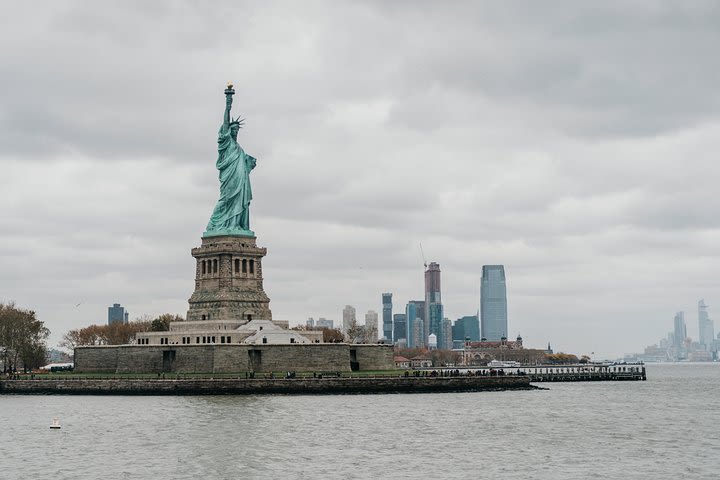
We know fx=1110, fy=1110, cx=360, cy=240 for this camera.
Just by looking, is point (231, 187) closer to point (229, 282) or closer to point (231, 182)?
point (231, 182)

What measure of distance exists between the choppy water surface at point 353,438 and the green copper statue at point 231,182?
77.5 feet

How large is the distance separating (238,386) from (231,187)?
2364 centimetres

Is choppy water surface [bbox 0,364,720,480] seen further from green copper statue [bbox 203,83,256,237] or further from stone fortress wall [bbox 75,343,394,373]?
green copper statue [bbox 203,83,256,237]

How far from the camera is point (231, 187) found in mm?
104688

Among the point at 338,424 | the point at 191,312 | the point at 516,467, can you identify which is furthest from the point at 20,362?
the point at 516,467

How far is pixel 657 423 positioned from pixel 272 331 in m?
39.9

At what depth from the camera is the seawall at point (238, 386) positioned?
8807cm

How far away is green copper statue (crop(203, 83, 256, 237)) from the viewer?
104188mm

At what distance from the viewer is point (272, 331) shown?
3900 inches

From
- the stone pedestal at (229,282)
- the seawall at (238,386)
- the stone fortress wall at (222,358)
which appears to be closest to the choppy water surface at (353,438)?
the seawall at (238,386)

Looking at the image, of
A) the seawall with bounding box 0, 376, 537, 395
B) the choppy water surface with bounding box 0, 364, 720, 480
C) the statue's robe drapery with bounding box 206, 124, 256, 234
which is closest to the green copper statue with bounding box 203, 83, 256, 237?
the statue's robe drapery with bounding box 206, 124, 256, 234

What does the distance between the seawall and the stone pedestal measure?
1246cm

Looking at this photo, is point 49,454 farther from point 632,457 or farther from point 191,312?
point 191,312

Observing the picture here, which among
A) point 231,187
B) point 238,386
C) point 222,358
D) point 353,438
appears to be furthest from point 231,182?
point 353,438
